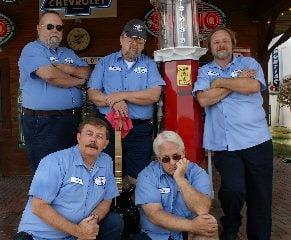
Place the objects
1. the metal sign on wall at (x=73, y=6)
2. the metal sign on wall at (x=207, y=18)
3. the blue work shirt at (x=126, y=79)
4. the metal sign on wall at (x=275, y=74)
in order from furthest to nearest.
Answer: the metal sign on wall at (x=275, y=74)
the metal sign on wall at (x=207, y=18)
the metal sign on wall at (x=73, y=6)
the blue work shirt at (x=126, y=79)

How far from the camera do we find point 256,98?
12.8ft

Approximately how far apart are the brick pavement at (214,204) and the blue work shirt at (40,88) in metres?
1.70

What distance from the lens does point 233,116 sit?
12.5 feet

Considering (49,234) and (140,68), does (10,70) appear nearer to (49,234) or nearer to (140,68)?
(140,68)

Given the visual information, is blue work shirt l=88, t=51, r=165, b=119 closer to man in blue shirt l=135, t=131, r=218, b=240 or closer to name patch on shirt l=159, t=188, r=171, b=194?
man in blue shirt l=135, t=131, r=218, b=240

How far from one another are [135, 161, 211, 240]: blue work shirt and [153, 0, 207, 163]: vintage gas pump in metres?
0.61

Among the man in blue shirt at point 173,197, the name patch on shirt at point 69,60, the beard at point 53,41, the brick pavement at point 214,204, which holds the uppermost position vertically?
the beard at point 53,41

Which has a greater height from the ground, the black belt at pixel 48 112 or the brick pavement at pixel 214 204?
the black belt at pixel 48 112

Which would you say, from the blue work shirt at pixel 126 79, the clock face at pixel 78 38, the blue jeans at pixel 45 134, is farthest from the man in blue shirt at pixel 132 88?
the clock face at pixel 78 38

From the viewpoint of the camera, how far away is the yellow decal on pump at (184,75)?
13.2ft

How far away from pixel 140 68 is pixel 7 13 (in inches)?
206

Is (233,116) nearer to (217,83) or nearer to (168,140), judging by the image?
(217,83)

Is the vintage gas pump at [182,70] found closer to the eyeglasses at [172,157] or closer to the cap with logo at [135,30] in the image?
the cap with logo at [135,30]

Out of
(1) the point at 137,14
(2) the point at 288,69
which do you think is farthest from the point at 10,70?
(2) the point at 288,69
